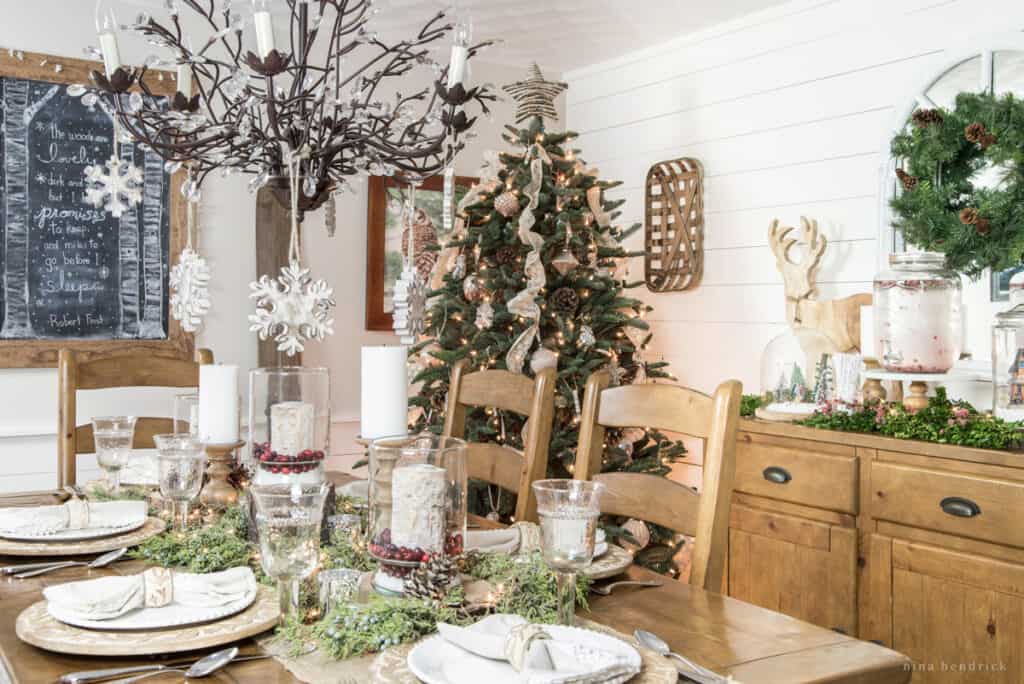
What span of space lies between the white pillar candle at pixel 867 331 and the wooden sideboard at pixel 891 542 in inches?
12.3

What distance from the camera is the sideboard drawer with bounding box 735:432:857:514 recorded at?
8.59 ft

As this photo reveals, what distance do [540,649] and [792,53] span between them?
2.96 meters

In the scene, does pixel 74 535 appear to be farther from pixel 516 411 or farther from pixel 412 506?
pixel 516 411

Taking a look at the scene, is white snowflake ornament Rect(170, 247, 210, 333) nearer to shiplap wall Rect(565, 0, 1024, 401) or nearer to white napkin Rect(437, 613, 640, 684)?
white napkin Rect(437, 613, 640, 684)

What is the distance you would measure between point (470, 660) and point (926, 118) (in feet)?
7.63

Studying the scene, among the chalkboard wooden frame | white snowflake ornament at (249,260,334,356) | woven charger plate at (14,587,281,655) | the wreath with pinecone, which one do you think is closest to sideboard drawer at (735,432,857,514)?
the wreath with pinecone

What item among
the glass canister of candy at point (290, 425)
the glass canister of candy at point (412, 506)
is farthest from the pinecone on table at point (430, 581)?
the glass canister of candy at point (290, 425)

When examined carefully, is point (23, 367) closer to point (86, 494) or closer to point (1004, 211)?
point (86, 494)

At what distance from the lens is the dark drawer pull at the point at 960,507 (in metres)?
2.28

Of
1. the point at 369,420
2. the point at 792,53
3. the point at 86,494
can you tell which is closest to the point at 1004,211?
the point at 792,53

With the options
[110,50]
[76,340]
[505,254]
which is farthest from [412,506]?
[76,340]

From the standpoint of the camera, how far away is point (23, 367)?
3.20 m

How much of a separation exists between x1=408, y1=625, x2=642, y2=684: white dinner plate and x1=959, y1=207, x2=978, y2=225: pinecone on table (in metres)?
1.95

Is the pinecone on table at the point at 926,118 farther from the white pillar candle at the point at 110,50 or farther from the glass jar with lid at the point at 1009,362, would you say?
the white pillar candle at the point at 110,50
